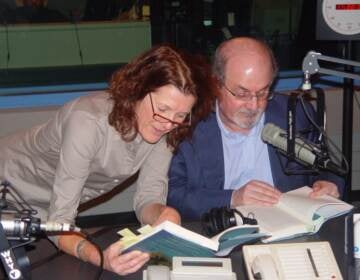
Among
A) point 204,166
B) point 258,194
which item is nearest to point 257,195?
point 258,194

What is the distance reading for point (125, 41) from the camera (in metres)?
3.89

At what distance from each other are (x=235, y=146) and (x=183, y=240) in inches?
30.4

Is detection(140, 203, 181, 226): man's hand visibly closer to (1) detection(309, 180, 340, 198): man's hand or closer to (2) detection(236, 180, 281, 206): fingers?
(2) detection(236, 180, 281, 206): fingers

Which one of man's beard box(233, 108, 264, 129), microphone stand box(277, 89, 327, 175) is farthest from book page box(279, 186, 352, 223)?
man's beard box(233, 108, 264, 129)

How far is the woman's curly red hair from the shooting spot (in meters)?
1.69

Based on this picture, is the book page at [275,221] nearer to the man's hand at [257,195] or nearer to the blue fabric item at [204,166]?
the man's hand at [257,195]

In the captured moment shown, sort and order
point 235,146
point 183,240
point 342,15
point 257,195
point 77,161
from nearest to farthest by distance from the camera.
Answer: point 183,240 < point 77,161 < point 257,195 < point 235,146 < point 342,15

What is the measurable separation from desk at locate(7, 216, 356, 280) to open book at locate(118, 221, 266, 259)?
0.06 metres

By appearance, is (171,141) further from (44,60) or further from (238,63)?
(44,60)

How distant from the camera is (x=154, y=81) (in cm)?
168

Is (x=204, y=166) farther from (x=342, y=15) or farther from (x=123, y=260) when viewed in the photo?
(x=342, y=15)

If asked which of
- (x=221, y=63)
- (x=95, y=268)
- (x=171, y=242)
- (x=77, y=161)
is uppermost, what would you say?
(x=221, y=63)

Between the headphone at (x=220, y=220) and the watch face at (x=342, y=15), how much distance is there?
4.93ft

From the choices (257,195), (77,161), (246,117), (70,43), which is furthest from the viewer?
(70,43)
